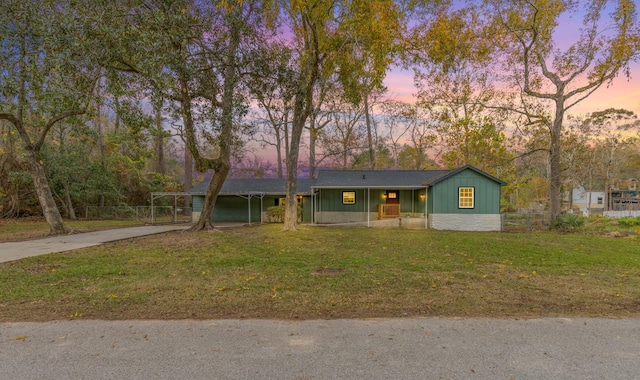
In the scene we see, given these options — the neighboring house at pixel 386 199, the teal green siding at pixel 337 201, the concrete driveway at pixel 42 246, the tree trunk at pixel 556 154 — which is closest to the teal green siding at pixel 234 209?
the neighboring house at pixel 386 199

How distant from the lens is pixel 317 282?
5.79m

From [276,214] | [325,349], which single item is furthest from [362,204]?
[325,349]

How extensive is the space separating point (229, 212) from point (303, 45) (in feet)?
41.0

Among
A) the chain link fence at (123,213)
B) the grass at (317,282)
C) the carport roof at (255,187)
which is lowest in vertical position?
the grass at (317,282)

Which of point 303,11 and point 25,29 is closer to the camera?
point 25,29

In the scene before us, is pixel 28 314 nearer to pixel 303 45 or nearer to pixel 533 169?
pixel 303 45

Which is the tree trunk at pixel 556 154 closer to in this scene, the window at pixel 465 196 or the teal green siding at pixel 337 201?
the window at pixel 465 196

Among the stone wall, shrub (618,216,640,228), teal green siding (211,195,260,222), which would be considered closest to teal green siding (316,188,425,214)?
the stone wall

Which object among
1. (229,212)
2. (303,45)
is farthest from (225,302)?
(229,212)

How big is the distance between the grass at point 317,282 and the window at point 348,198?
32.4 ft

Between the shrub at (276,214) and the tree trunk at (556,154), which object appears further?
the shrub at (276,214)

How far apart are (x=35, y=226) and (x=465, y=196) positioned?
23.1 meters

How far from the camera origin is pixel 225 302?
4.65m

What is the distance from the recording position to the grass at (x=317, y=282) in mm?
4359
